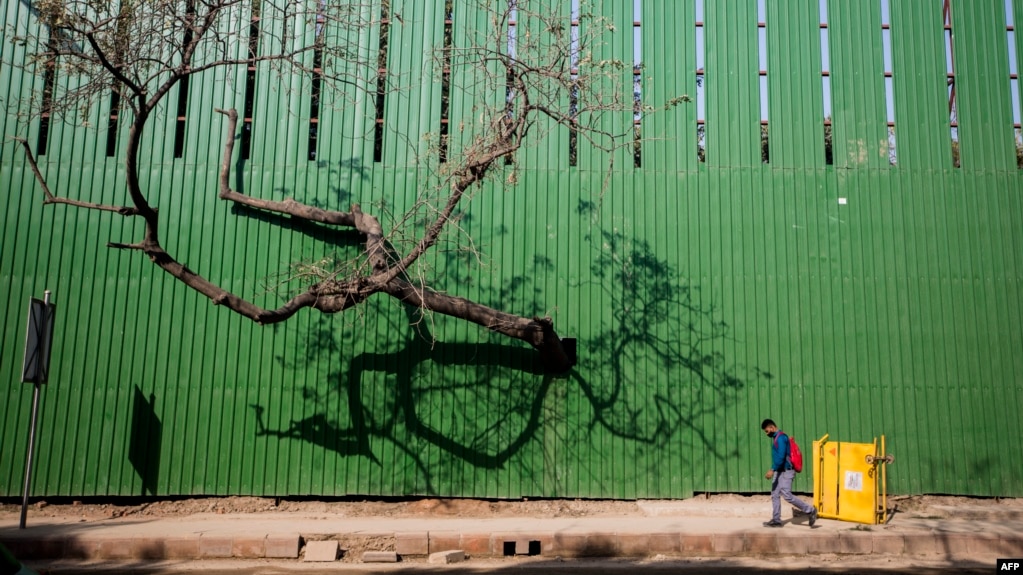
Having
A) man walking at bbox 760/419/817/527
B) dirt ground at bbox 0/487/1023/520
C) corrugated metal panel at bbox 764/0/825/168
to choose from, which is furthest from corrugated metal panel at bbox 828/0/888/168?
dirt ground at bbox 0/487/1023/520

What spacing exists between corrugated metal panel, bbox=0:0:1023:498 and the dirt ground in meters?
0.20

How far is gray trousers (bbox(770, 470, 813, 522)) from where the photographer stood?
9617 mm

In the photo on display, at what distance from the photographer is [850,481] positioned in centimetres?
1009

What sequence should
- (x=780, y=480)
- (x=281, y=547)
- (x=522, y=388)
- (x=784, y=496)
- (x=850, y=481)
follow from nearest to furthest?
(x=281, y=547), (x=784, y=496), (x=780, y=480), (x=850, y=481), (x=522, y=388)

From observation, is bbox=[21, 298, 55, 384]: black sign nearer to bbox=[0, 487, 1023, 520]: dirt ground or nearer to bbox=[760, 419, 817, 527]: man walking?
bbox=[0, 487, 1023, 520]: dirt ground

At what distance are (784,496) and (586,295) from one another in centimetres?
420

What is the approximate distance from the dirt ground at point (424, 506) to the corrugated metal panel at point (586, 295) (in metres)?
0.20

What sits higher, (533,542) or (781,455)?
(781,455)

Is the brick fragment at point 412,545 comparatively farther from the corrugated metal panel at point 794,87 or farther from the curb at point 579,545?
the corrugated metal panel at point 794,87

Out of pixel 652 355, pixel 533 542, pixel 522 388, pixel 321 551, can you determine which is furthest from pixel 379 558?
pixel 652 355

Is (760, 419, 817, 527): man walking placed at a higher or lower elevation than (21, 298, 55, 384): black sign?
lower

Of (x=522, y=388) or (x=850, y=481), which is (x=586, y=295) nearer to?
(x=522, y=388)

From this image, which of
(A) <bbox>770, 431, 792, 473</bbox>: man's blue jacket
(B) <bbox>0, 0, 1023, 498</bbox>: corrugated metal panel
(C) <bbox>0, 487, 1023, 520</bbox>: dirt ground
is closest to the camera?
(A) <bbox>770, 431, 792, 473</bbox>: man's blue jacket

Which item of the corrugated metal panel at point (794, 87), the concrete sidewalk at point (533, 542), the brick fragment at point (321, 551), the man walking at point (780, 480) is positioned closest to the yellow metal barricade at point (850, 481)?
the concrete sidewalk at point (533, 542)
